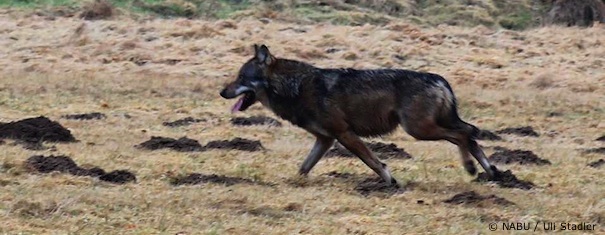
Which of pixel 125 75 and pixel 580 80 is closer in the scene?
pixel 125 75

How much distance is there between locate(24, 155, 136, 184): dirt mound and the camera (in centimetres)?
1183

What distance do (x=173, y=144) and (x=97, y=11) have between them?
24409mm

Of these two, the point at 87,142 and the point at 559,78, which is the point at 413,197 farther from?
the point at 559,78

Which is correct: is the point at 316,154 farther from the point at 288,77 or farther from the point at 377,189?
the point at 377,189

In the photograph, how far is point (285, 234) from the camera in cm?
925

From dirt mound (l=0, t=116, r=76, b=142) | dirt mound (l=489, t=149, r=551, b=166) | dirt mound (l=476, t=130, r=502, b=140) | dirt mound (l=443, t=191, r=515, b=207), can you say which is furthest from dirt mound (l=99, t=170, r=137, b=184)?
dirt mound (l=476, t=130, r=502, b=140)

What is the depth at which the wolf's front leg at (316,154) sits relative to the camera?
13.0 meters

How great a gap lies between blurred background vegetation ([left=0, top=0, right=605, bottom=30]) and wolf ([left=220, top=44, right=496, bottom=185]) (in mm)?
Answer: 26647

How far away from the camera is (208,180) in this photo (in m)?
12.0

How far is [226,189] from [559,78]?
19.6m

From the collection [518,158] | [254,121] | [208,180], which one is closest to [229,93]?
[208,180]

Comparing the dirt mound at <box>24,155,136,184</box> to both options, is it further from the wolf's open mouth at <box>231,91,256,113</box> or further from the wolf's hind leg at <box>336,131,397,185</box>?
the wolf's hind leg at <box>336,131,397,185</box>

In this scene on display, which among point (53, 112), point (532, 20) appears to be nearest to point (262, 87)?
point (53, 112)

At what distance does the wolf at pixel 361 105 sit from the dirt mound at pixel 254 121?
665 centimetres
